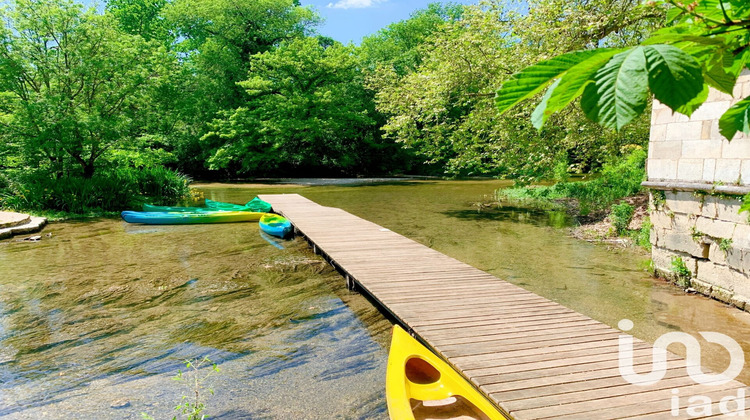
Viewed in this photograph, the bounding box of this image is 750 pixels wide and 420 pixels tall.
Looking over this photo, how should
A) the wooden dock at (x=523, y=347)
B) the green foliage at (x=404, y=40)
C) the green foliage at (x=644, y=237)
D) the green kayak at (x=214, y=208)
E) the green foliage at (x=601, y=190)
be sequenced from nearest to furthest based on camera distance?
the wooden dock at (x=523, y=347) → the green foliage at (x=644, y=237) → the green kayak at (x=214, y=208) → the green foliage at (x=601, y=190) → the green foliage at (x=404, y=40)

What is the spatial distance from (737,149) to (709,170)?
0.45 metres

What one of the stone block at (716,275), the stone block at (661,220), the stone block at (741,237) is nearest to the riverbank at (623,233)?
the stone block at (661,220)

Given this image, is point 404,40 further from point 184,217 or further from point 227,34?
point 184,217

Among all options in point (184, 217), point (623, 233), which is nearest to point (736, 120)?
point (623, 233)

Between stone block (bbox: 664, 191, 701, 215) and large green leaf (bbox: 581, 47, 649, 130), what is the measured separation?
650 cm

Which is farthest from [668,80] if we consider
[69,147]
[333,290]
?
[69,147]

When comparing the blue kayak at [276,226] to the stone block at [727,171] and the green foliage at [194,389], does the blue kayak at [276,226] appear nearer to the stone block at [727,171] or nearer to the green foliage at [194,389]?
the green foliage at [194,389]

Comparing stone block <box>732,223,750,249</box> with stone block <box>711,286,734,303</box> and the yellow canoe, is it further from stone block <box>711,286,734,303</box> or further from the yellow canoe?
the yellow canoe

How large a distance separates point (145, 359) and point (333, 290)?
293 cm

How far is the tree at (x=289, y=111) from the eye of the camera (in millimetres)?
29734

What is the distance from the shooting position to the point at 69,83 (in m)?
15.1

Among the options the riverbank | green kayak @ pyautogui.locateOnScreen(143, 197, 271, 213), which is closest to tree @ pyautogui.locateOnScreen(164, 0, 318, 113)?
green kayak @ pyautogui.locateOnScreen(143, 197, 271, 213)

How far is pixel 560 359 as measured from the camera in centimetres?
369

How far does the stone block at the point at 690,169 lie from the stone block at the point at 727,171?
0.24m
